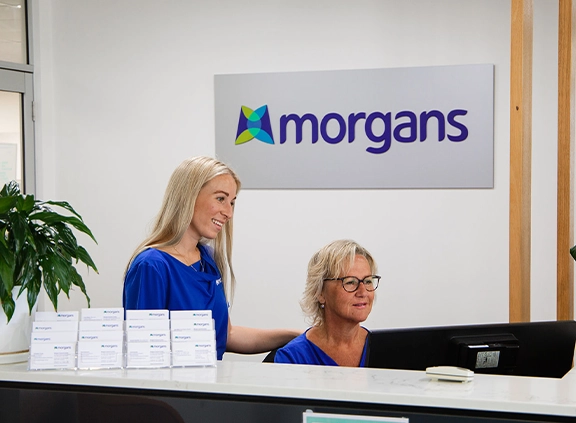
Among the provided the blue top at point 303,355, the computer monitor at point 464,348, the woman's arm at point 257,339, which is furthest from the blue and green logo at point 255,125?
the computer monitor at point 464,348

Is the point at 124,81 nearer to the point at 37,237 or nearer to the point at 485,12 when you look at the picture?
the point at 485,12

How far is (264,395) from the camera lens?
4.80 feet

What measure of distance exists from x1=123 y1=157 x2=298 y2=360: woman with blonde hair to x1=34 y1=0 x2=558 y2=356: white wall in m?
1.78

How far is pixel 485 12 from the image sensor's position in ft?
13.8

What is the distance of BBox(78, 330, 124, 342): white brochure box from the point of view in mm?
1587

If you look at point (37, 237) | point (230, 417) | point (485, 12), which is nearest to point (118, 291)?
point (485, 12)

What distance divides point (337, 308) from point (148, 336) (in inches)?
38.9

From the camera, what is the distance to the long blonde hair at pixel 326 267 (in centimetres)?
251

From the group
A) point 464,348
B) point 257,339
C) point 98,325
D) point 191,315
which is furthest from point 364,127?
point 98,325

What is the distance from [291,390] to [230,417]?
142 millimetres

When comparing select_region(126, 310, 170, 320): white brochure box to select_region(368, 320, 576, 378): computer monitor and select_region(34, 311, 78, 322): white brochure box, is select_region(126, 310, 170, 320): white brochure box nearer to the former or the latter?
select_region(34, 311, 78, 322): white brochure box

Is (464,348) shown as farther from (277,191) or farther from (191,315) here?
(277,191)

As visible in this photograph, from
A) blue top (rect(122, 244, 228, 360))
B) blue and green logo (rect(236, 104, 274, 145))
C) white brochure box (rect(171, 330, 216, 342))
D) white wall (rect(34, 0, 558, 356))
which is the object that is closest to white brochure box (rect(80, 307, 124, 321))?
white brochure box (rect(171, 330, 216, 342))

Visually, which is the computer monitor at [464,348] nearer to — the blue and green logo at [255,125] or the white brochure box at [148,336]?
the white brochure box at [148,336]
